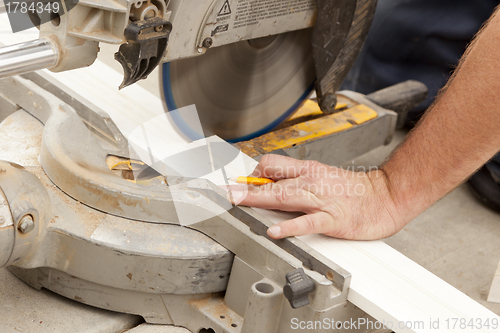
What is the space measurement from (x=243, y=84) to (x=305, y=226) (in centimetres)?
72

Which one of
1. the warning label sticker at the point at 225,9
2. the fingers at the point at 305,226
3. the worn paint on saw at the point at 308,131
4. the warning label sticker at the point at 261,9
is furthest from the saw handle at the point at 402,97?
the fingers at the point at 305,226

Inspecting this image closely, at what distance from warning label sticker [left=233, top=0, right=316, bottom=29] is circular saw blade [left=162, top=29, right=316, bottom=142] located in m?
0.17

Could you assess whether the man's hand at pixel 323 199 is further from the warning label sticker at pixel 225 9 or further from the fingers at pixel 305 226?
the warning label sticker at pixel 225 9

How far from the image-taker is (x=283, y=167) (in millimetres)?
1482

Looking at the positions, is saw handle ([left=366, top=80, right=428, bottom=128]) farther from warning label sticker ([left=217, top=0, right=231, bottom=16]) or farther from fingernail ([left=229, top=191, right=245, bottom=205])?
fingernail ([left=229, top=191, right=245, bottom=205])

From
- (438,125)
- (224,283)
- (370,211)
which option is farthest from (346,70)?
(224,283)

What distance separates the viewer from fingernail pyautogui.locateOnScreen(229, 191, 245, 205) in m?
1.35

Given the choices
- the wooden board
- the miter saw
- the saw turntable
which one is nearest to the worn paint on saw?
the miter saw

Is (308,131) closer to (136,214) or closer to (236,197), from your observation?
(236,197)

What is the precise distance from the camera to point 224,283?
4.40 ft

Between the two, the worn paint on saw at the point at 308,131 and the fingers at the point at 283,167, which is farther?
the worn paint on saw at the point at 308,131

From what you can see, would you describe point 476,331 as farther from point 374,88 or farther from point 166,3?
point 374,88

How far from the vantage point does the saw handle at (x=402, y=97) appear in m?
2.32

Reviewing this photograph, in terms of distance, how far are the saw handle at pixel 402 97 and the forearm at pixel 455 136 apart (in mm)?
788
